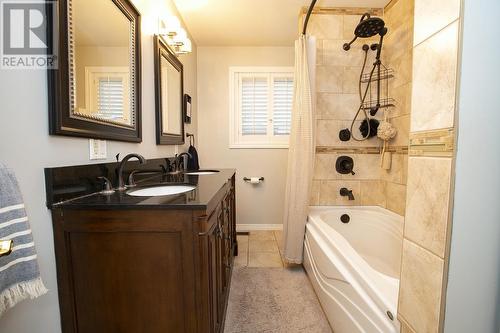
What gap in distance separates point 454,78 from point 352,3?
6.81 ft

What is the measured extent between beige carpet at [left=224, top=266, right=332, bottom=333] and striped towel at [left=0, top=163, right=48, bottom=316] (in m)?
1.15

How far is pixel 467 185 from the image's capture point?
0.54 meters

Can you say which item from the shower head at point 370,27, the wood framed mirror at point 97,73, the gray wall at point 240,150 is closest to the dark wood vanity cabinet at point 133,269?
the wood framed mirror at point 97,73

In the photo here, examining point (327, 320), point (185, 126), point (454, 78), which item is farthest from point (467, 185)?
point (185, 126)

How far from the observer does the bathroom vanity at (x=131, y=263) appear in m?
0.86

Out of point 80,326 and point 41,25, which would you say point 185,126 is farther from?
point 80,326

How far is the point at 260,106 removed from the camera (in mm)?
3051

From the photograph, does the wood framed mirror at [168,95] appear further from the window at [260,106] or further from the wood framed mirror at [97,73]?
the window at [260,106]

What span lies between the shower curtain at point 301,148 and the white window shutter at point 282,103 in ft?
3.28

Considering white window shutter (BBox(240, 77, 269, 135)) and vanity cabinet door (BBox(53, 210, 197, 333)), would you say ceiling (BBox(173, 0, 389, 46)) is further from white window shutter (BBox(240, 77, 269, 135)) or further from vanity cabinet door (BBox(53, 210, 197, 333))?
vanity cabinet door (BBox(53, 210, 197, 333))

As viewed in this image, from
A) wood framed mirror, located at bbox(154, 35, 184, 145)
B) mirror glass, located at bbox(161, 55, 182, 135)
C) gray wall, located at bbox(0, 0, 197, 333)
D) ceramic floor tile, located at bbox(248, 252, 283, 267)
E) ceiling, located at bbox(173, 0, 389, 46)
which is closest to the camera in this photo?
gray wall, located at bbox(0, 0, 197, 333)

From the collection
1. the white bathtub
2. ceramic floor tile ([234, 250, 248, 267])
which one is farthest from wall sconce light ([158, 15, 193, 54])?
ceramic floor tile ([234, 250, 248, 267])

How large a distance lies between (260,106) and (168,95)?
1.40 meters

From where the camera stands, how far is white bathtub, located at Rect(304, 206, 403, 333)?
102 centimetres
